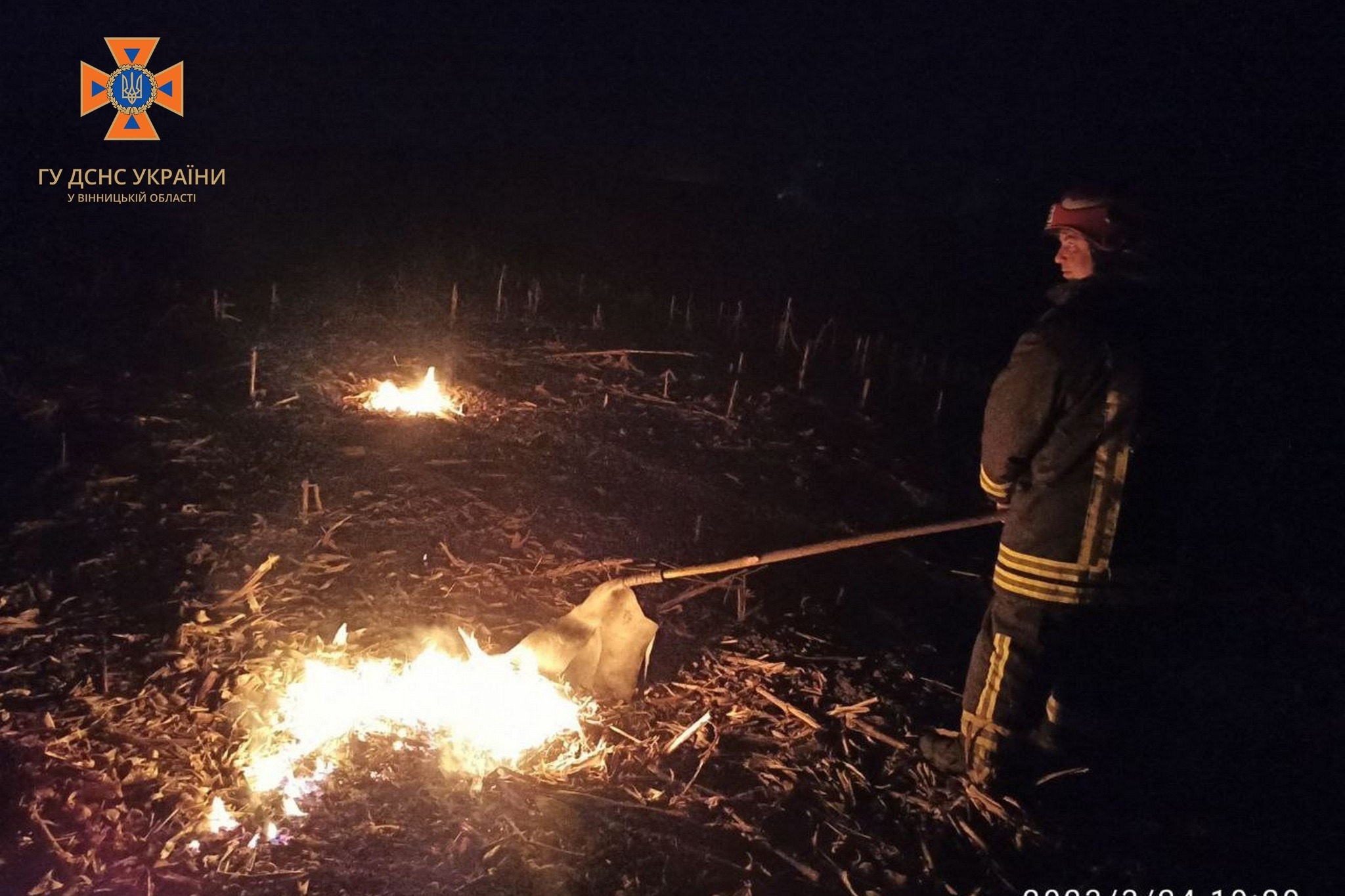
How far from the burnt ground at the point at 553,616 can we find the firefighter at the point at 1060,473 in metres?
0.28

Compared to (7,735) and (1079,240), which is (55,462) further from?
(1079,240)

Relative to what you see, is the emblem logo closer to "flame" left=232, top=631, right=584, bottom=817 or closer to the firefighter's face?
"flame" left=232, top=631, right=584, bottom=817

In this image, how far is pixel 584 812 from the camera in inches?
132

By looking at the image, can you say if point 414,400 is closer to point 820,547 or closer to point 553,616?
point 553,616

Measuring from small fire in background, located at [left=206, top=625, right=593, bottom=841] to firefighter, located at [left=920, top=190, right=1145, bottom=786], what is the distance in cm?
182

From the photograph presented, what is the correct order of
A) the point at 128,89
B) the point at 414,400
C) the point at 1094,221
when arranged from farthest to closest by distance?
the point at 128,89, the point at 414,400, the point at 1094,221

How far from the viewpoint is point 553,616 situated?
455 centimetres

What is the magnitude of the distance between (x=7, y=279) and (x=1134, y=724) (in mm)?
9091

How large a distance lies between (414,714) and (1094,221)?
3425mm

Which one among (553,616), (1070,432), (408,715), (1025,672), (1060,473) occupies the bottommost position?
(408,715)

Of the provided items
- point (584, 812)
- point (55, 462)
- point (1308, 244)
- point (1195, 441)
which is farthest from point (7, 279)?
point (1308, 244)

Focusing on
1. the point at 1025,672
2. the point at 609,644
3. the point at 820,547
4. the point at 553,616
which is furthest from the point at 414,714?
the point at 1025,672

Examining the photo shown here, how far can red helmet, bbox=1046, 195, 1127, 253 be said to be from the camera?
3.45 meters

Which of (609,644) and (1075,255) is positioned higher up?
(1075,255)
